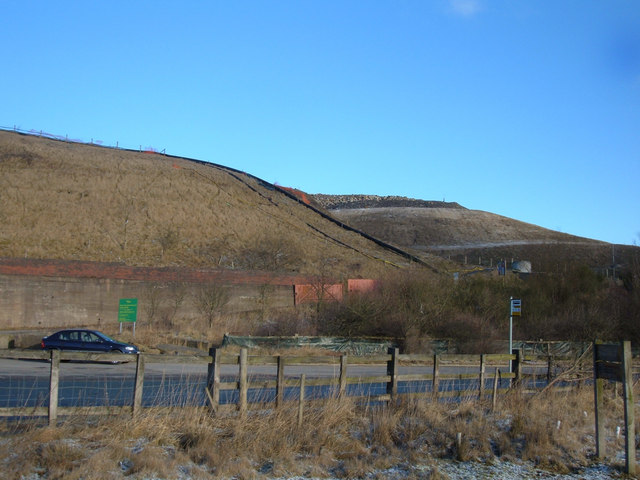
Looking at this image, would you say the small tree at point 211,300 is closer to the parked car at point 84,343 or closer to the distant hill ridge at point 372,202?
the parked car at point 84,343

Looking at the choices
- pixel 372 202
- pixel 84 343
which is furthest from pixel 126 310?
pixel 372 202

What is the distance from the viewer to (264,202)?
78938 millimetres

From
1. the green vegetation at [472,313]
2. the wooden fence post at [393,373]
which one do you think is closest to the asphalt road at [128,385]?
the wooden fence post at [393,373]

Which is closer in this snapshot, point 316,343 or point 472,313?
point 316,343

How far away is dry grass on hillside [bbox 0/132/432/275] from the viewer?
53500 mm

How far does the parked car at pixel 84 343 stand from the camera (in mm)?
26266

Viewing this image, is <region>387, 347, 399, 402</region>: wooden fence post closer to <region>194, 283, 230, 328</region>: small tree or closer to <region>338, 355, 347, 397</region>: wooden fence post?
<region>338, 355, 347, 397</region>: wooden fence post

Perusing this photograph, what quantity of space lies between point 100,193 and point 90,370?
47935 millimetres

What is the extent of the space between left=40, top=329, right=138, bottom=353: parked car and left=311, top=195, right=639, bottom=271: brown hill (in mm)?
60430

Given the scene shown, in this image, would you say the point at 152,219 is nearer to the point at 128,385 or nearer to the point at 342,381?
the point at 128,385

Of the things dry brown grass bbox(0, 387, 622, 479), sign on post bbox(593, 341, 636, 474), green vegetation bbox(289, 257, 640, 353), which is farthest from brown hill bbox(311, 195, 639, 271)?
sign on post bbox(593, 341, 636, 474)

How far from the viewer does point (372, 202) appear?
146875mm

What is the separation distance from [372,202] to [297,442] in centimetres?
13872

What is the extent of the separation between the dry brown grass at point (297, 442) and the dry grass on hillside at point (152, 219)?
38.1 metres
